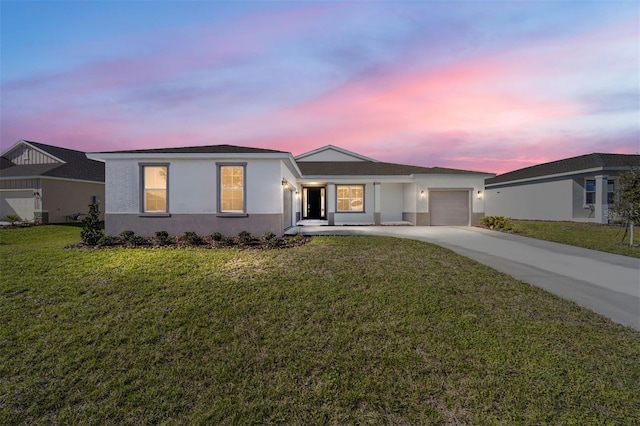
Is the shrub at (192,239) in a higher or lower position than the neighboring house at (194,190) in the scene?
lower

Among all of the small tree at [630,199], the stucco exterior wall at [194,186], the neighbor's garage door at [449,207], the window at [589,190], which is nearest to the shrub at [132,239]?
the stucco exterior wall at [194,186]

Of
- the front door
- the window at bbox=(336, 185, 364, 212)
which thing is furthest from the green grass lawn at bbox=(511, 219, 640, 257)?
the front door

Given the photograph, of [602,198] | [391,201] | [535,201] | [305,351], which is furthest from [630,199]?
[305,351]

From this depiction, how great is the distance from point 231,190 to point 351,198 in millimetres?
10023

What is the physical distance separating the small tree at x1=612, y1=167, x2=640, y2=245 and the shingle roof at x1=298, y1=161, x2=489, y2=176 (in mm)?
7103

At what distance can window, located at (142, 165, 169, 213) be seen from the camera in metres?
12.1

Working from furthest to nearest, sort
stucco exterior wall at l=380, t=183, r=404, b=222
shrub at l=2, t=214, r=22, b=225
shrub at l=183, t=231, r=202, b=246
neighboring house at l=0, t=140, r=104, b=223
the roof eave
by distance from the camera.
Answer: stucco exterior wall at l=380, t=183, r=404, b=222 → neighboring house at l=0, t=140, r=104, b=223 → shrub at l=2, t=214, r=22, b=225 → the roof eave → shrub at l=183, t=231, r=202, b=246

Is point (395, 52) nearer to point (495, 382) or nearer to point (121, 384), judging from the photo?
point (495, 382)

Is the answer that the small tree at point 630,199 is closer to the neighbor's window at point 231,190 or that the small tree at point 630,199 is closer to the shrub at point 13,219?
the neighbor's window at point 231,190

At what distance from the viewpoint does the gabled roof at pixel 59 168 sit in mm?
20233

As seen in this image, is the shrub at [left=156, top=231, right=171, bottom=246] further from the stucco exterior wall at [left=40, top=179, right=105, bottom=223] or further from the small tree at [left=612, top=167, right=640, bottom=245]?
the small tree at [left=612, top=167, right=640, bottom=245]

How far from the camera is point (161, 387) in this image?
348 cm

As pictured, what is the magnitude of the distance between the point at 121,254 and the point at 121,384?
653cm

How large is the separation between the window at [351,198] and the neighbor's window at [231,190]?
30.5 ft
